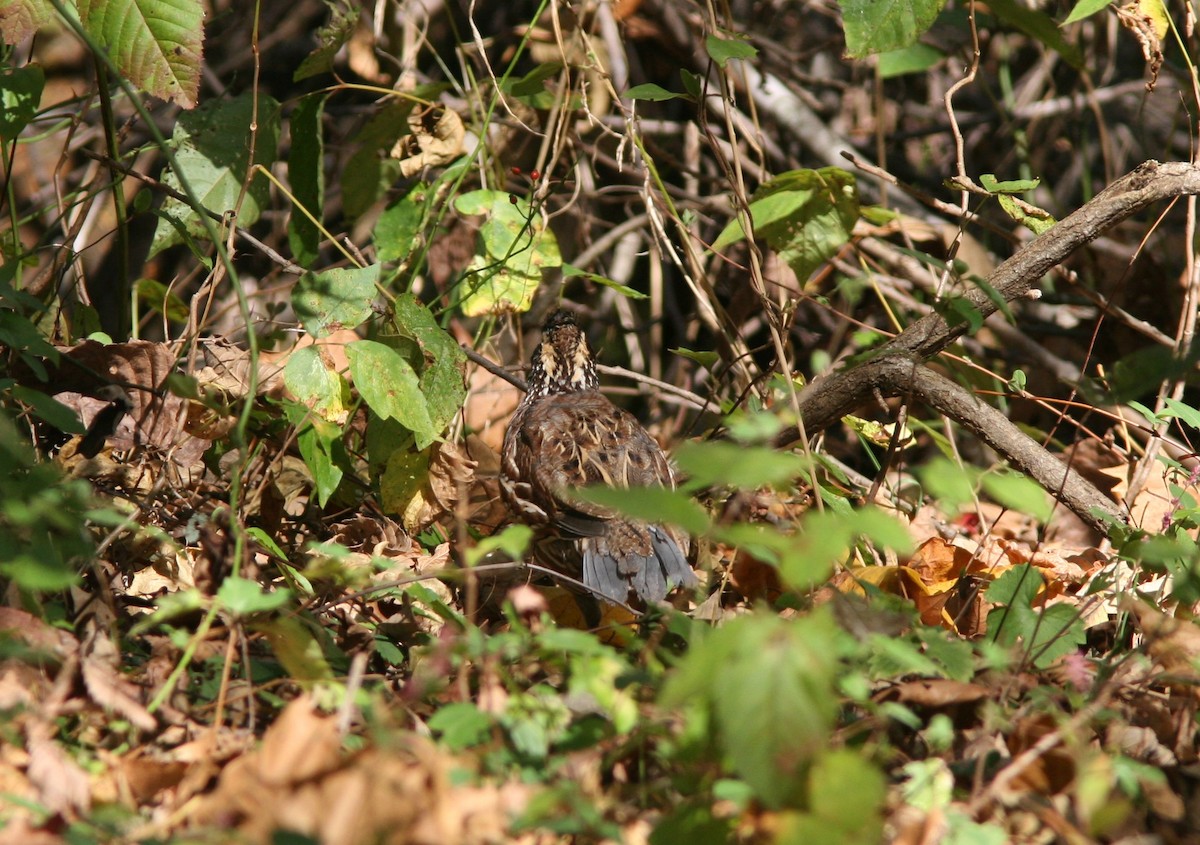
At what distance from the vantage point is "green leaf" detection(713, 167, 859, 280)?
13.8ft

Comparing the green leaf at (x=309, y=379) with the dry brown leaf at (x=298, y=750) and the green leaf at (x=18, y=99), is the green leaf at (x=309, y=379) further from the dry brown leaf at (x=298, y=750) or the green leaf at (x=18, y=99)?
the dry brown leaf at (x=298, y=750)

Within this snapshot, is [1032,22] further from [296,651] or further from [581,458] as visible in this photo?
[296,651]

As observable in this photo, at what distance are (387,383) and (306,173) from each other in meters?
1.41

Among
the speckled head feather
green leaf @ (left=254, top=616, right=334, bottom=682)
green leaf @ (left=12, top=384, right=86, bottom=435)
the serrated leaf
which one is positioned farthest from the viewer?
the speckled head feather

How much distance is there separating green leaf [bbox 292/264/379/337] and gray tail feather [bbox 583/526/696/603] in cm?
113

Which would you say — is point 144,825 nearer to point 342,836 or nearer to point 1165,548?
point 342,836

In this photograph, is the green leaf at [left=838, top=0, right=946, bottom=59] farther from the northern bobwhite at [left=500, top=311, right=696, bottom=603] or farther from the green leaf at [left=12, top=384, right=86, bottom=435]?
the green leaf at [left=12, top=384, right=86, bottom=435]

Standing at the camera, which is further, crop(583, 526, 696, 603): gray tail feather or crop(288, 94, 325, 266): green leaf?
crop(288, 94, 325, 266): green leaf

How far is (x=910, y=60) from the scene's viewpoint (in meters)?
5.82

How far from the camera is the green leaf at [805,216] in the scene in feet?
13.8

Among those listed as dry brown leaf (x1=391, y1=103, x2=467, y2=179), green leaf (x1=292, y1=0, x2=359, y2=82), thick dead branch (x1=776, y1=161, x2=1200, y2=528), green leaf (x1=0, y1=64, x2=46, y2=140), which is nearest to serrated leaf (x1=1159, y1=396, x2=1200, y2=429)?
thick dead branch (x1=776, y1=161, x2=1200, y2=528)

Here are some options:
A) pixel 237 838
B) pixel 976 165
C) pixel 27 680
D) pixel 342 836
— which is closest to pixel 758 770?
pixel 342 836

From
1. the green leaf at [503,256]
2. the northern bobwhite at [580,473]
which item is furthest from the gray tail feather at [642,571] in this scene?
the green leaf at [503,256]

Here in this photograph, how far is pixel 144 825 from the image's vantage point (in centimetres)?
220
